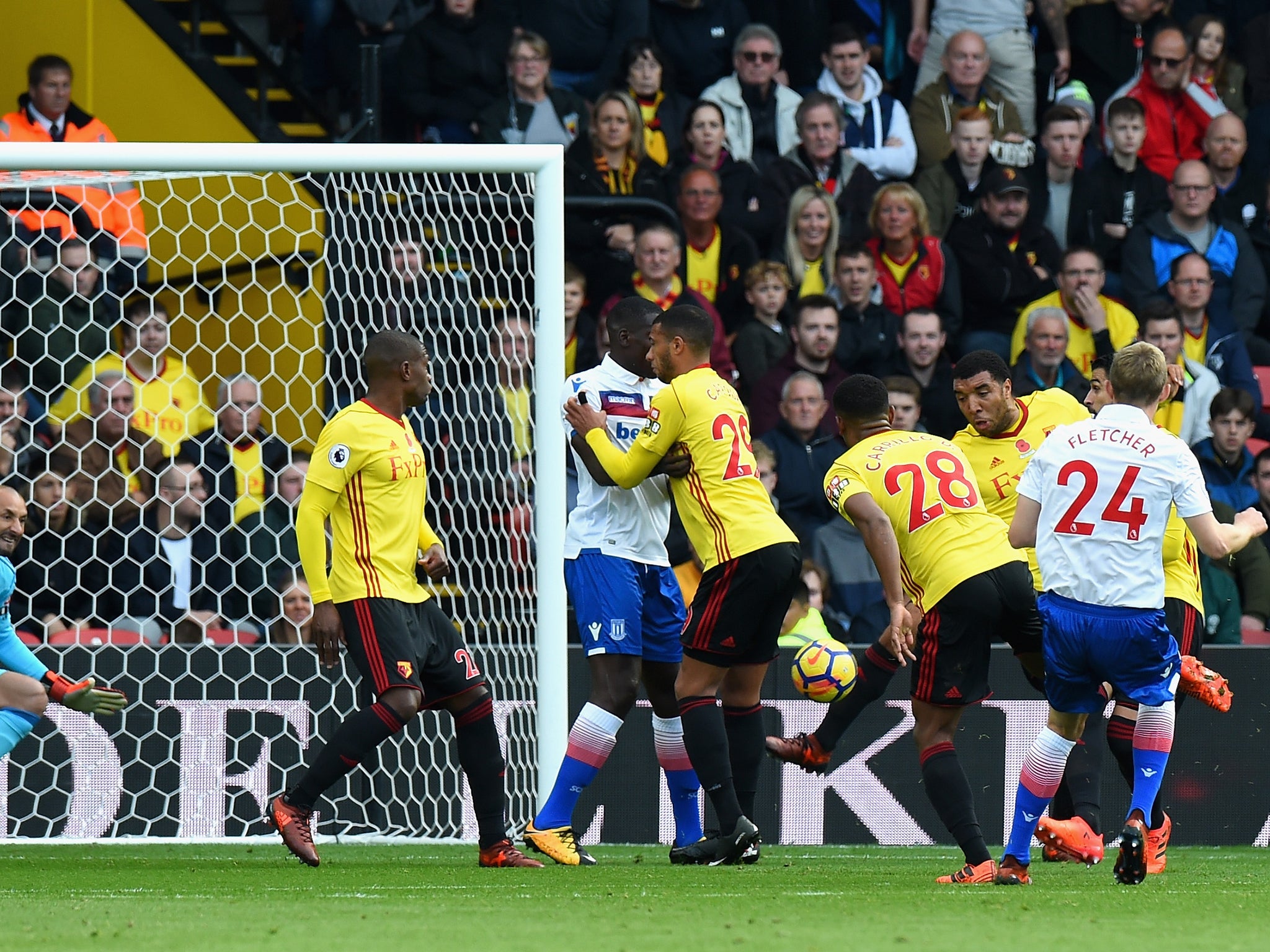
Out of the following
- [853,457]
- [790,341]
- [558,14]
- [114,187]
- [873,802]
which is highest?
[558,14]

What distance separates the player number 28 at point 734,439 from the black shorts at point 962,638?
0.95 metres

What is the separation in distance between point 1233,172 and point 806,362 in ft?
11.6

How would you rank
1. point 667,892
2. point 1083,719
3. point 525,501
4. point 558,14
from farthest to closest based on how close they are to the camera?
point 558,14 < point 525,501 < point 1083,719 < point 667,892

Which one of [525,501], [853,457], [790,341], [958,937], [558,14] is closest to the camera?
[958,937]

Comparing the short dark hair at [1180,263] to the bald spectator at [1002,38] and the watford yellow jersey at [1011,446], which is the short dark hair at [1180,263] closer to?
the bald spectator at [1002,38]

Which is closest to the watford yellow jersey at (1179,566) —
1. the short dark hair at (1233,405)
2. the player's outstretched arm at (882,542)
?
the player's outstretched arm at (882,542)

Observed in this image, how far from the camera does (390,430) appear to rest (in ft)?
22.7

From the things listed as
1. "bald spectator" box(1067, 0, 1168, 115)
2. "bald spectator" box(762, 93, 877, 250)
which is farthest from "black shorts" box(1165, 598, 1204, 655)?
"bald spectator" box(1067, 0, 1168, 115)

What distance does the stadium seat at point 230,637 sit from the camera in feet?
30.3

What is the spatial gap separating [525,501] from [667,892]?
3400 mm

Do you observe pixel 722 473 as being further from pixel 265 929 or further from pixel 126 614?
pixel 126 614

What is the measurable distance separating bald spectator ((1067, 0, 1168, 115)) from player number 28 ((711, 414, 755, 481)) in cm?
695

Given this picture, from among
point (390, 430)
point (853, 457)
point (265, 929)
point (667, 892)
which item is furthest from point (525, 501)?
point (265, 929)

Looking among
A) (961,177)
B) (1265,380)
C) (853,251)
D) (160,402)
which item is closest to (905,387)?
(853,251)
